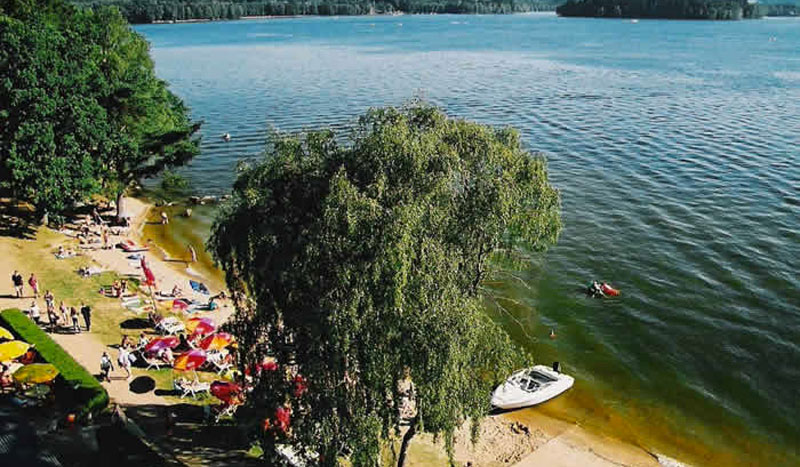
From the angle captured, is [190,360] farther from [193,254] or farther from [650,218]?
[650,218]

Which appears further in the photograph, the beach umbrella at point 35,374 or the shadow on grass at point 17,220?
the shadow on grass at point 17,220

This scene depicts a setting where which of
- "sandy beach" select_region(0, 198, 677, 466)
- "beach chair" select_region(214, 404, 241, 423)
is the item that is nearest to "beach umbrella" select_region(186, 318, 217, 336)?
"sandy beach" select_region(0, 198, 677, 466)

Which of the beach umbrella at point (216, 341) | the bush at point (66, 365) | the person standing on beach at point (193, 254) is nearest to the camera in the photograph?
the bush at point (66, 365)

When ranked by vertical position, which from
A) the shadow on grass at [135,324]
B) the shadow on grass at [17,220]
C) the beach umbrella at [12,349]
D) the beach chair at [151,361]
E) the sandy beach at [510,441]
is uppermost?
the shadow on grass at [17,220]

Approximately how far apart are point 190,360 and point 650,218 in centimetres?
3922

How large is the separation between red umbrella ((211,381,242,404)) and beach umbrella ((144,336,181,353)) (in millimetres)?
5001

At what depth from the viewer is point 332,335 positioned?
16.6 metres

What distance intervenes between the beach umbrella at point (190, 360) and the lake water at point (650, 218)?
16313mm

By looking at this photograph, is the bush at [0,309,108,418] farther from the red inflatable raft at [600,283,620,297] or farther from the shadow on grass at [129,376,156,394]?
the red inflatable raft at [600,283,620,297]

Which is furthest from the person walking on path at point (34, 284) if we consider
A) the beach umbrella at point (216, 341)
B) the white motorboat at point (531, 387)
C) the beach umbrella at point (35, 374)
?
the white motorboat at point (531, 387)

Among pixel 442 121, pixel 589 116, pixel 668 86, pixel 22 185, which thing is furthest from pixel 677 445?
pixel 668 86

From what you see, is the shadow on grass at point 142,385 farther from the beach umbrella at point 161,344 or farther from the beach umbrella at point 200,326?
the beach umbrella at point 200,326

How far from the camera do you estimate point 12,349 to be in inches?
1040

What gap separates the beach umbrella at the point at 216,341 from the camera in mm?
30544
